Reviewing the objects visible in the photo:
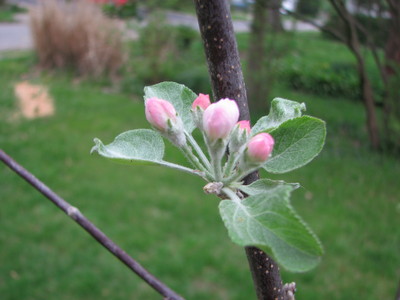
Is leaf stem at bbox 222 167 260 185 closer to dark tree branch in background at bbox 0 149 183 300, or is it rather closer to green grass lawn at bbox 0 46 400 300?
dark tree branch in background at bbox 0 149 183 300

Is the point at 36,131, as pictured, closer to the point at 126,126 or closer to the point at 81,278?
the point at 126,126

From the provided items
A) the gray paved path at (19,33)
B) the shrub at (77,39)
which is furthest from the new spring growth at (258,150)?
the gray paved path at (19,33)

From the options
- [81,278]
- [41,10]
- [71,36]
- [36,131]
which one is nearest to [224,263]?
[81,278]

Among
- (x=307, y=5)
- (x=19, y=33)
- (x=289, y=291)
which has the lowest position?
(x=19, y=33)

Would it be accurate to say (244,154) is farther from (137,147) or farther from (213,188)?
(137,147)

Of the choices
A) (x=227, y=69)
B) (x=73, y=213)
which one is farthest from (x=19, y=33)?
(x=227, y=69)

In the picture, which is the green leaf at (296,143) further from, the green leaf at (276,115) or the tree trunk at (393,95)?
the tree trunk at (393,95)

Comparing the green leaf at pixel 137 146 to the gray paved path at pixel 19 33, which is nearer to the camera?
the green leaf at pixel 137 146
